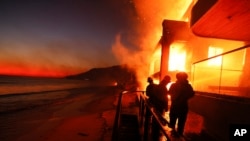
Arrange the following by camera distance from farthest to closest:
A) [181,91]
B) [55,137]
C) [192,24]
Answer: [55,137] → [192,24] → [181,91]

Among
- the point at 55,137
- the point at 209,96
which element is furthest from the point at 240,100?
the point at 55,137

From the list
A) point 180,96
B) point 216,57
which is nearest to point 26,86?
point 216,57

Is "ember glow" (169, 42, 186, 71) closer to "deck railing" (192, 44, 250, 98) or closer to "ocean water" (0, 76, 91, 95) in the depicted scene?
"deck railing" (192, 44, 250, 98)

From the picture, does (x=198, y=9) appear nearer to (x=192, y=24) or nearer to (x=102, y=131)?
(x=192, y=24)

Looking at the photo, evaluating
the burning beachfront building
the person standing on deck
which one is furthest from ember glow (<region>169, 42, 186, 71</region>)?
the person standing on deck

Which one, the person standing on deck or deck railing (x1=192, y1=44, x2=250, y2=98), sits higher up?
deck railing (x1=192, y1=44, x2=250, y2=98)

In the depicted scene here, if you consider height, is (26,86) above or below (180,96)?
below

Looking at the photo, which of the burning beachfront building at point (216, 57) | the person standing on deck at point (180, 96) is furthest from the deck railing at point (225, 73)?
the person standing on deck at point (180, 96)

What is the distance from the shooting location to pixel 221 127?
22.4 feet

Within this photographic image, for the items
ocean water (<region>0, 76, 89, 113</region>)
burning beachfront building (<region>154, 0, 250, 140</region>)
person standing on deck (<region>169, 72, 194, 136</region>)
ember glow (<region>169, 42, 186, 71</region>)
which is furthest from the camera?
ocean water (<region>0, 76, 89, 113</region>)

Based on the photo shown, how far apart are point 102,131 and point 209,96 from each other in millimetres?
7707

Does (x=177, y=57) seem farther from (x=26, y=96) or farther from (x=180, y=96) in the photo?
(x=26, y=96)

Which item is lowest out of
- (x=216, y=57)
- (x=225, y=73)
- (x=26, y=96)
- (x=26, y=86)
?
(x=26, y=86)

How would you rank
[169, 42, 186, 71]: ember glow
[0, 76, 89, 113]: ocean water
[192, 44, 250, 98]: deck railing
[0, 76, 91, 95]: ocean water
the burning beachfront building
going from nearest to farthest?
1. the burning beachfront building
2. [192, 44, 250, 98]: deck railing
3. [169, 42, 186, 71]: ember glow
4. [0, 76, 89, 113]: ocean water
5. [0, 76, 91, 95]: ocean water
